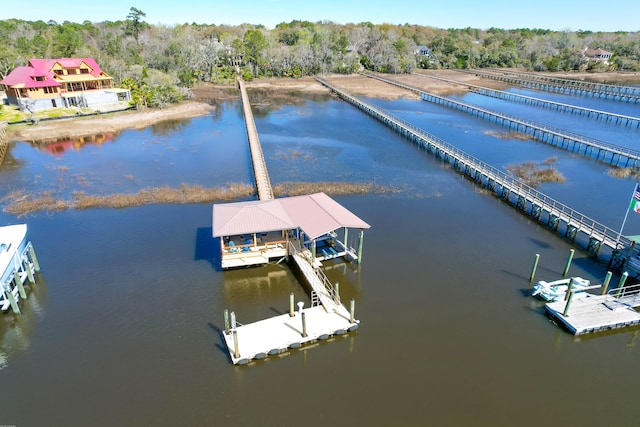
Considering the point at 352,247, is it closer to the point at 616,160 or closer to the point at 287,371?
the point at 287,371

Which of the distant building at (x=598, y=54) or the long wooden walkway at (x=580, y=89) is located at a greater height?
the distant building at (x=598, y=54)

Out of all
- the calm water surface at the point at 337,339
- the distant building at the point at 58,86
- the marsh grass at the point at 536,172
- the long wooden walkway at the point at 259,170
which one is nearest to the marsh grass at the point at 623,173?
the calm water surface at the point at 337,339

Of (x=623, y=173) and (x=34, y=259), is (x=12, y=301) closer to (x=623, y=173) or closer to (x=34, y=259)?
(x=34, y=259)

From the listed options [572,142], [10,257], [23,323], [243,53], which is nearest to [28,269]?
[10,257]

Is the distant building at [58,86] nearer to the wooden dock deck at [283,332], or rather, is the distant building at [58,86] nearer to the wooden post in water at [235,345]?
the wooden dock deck at [283,332]

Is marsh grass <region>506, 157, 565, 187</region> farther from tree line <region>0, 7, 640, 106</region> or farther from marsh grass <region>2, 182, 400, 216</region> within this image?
tree line <region>0, 7, 640, 106</region>

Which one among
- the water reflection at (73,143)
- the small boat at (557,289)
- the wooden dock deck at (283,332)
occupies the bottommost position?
the wooden dock deck at (283,332)
